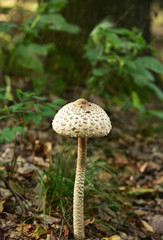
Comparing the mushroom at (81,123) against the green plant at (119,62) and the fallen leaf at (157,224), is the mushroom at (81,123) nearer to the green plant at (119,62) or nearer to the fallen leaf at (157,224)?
the fallen leaf at (157,224)

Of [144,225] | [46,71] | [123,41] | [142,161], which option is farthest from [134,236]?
[46,71]

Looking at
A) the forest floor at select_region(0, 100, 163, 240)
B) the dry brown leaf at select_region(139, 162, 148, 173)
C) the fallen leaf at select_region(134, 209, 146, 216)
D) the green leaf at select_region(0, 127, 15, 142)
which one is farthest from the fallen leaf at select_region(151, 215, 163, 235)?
the green leaf at select_region(0, 127, 15, 142)

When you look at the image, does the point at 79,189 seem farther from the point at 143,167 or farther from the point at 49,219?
the point at 143,167

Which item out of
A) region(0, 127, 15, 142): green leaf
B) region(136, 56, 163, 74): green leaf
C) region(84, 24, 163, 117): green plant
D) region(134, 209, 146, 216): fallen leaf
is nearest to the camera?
region(0, 127, 15, 142): green leaf

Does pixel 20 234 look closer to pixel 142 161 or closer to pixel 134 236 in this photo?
pixel 134 236

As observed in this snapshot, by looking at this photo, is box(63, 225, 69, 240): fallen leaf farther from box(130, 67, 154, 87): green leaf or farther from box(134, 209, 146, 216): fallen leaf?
box(130, 67, 154, 87): green leaf

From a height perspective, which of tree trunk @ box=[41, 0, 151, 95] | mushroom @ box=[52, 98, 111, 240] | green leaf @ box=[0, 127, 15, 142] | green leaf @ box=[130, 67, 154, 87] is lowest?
green leaf @ box=[0, 127, 15, 142]

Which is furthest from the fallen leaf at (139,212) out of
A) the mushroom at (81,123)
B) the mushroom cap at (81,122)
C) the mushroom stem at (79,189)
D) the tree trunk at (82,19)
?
the tree trunk at (82,19)

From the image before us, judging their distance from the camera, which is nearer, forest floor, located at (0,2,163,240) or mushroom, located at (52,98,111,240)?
mushroom, located at (52,98,111,240)
